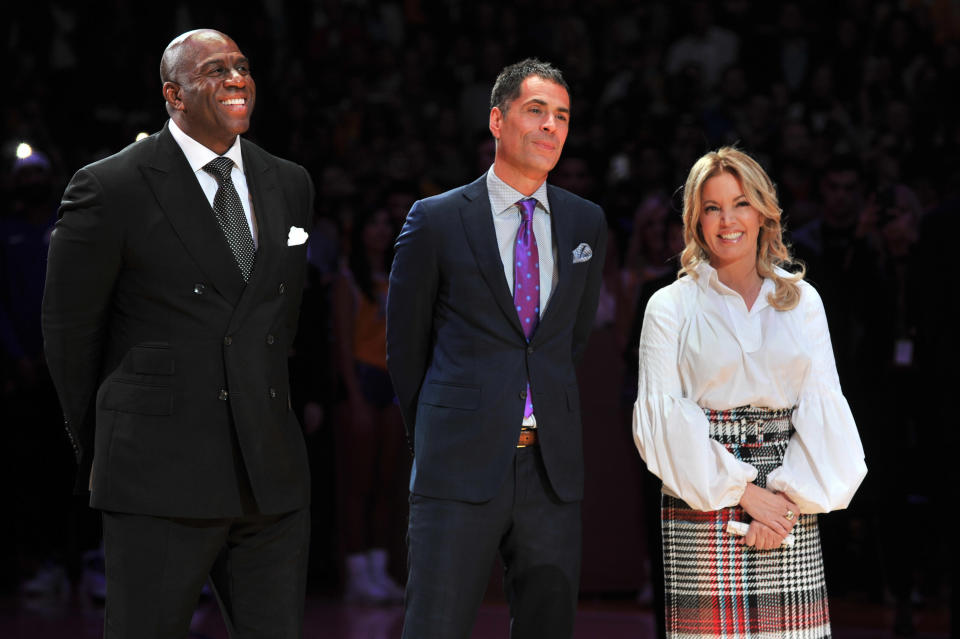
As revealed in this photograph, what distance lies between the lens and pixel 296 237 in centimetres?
357

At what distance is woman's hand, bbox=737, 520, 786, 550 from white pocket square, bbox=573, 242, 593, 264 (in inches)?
35.3

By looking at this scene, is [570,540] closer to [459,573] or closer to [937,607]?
[459,573]

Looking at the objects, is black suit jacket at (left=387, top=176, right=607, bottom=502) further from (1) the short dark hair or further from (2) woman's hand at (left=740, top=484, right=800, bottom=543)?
(2) woman's hand at (left=740, top=484, right=800, bottom=543)

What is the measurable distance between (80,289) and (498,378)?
114 centimetres

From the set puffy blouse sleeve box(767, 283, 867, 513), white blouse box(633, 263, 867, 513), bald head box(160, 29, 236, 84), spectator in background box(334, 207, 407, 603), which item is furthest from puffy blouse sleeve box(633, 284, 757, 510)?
spectator in background box(334, 207, 407, 603)

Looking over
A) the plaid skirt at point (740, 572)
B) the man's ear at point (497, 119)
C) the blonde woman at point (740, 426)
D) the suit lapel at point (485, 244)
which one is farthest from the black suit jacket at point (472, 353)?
the plaid skirt at point (740, 572)

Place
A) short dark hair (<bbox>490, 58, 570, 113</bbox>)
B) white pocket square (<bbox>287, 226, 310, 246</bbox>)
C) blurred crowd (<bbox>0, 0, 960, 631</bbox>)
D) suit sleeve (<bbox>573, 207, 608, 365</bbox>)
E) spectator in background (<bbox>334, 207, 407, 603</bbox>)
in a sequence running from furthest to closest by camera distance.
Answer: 1. spectator in background (<bbox>334, 207, 407, 603</bbox>)
2. blurred crowd (<bbox>0, 0, 960, 631</bbox>)
3. suit sleeve (<bbox>573, 207, 608, 365</bbox>)
4. short dark hair (<bbox>490, 58, 570, 113</bbox>)
5. white pocket square (<bbox>287, 226, 310, 246</bbox>)

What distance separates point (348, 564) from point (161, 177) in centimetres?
399

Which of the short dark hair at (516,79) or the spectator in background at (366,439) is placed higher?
the short dark hair at (516,79)

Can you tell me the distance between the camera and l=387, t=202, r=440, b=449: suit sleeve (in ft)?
12.2

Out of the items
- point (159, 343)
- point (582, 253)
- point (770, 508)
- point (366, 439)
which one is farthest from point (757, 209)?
point (366, 439)

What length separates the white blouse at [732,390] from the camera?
3643mm

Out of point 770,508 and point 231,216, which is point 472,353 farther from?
point 770,508

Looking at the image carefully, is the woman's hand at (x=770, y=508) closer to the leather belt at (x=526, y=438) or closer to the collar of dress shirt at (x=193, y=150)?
the leather belt at (x=526, y=438)
